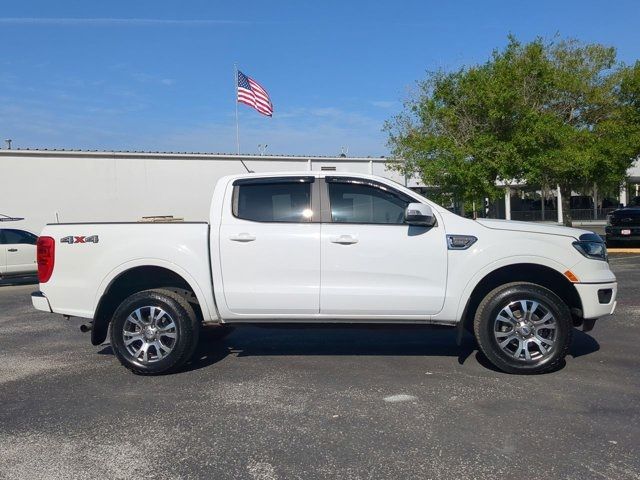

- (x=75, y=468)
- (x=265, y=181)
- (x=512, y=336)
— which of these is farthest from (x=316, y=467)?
(x=265, y=181)

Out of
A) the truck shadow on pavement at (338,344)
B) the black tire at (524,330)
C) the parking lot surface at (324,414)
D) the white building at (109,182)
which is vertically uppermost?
the white building at (109,182)

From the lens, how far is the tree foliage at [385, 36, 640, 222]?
17.7m

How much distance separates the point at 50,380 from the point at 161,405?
1.57 meters

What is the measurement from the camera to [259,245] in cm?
572

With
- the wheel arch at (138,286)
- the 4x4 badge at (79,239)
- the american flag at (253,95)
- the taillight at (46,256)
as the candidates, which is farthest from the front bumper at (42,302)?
the american flag at (253,95)

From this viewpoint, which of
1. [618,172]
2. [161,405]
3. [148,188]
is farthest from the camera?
[148,188]

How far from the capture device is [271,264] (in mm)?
5719

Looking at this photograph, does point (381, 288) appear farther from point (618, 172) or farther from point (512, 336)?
point (618, 172)

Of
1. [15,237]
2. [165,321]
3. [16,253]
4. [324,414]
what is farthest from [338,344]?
[15,237]

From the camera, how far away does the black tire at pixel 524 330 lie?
5543 mm

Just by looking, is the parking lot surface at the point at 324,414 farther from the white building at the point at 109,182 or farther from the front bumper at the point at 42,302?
the white building at the point at 109,182

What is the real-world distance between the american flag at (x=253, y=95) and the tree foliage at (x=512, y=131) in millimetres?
6653

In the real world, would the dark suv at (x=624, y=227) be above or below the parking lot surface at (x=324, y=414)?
above

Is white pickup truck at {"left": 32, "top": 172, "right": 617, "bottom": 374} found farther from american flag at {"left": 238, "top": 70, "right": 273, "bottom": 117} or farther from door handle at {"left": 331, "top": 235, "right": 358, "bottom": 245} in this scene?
american flag at {"left": 238, "top": 70, "right": 273, "bottom": 117}
